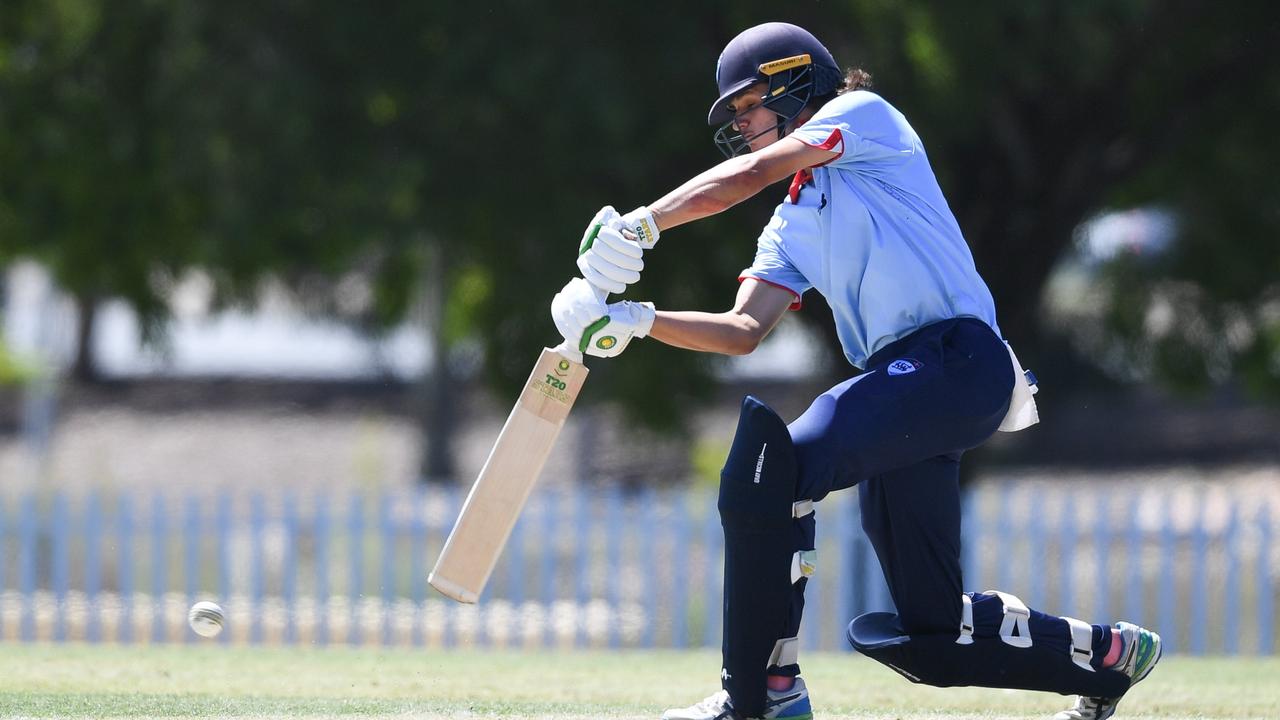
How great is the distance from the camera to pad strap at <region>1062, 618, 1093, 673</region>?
4023mm

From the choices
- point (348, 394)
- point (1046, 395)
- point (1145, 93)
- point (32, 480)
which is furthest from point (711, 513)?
point (348, 394)

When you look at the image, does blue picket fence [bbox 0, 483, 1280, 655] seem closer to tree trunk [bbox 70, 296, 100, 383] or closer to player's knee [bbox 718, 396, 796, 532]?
player's knee [bbox 718, 396, 796, 532]

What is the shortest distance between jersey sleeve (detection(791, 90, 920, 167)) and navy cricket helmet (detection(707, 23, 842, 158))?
0.13 metres

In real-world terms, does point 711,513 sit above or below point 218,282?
below

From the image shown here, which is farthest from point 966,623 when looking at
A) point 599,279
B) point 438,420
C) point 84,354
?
point 84,354

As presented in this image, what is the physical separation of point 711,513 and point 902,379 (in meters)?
7.83

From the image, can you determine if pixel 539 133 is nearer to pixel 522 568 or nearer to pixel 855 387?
pixel 522 568

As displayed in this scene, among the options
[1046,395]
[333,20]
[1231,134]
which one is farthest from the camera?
[1046,395]

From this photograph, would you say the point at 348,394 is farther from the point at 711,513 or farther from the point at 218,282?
the point at 711,513

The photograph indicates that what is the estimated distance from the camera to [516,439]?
4.01 metres

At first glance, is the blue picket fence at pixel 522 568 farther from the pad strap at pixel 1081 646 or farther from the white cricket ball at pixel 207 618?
the pad strap at pixel 1081 646

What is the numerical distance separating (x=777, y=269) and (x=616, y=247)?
53 centimetres

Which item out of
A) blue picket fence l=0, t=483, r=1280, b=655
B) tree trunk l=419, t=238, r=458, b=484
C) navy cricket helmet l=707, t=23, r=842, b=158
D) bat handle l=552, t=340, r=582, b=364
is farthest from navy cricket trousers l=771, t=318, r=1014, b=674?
tree trunk l=419, t=238, r=458, b=484

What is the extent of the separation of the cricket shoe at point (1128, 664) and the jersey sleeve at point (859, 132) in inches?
48.3
